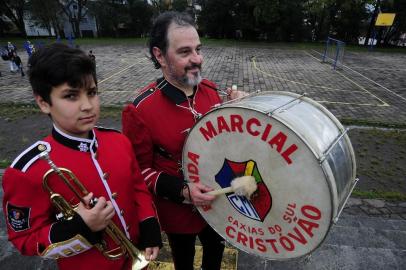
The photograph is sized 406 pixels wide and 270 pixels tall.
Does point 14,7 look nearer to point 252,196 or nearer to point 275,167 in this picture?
point 252,196

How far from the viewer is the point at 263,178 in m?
1.75

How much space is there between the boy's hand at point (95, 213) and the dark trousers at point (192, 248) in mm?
977

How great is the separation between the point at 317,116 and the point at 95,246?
1.52 metres

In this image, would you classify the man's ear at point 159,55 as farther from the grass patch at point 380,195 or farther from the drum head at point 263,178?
the grass patch at point 380,195

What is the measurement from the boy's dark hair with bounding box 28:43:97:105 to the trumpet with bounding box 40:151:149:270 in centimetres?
36

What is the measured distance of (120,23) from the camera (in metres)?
33.9

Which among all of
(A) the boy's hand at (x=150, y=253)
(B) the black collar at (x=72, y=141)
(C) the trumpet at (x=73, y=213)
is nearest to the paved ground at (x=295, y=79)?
(A) the boy's hand at (x=150, y=253)

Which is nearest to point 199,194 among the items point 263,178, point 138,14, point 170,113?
point 263,178

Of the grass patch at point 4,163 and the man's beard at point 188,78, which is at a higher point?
→ the man's beard at point 188,78

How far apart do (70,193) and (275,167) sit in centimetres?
111

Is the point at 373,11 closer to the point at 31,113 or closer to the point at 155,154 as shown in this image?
the point at 31,113

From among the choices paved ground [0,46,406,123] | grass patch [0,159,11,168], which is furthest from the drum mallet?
paved ground [0,46,406,123]

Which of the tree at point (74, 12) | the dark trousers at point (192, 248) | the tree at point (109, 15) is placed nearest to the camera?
the dark trousers at point (192, 248)

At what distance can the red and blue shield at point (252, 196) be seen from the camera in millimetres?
1779
